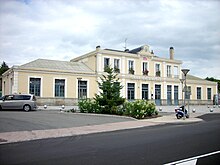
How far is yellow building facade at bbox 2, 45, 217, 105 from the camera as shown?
3531 centimetres

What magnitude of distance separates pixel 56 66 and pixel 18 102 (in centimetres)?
1467

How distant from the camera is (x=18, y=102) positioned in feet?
81.3

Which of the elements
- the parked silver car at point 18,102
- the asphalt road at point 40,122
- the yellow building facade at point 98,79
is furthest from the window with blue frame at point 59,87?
the asphalt road at point 40,122

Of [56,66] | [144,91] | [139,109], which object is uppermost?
[56,66]

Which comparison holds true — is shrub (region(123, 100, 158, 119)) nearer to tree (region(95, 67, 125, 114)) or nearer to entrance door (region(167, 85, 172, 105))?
tree (region(95, 67, 125, 114))

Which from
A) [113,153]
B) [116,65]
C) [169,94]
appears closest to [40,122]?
[113,153]

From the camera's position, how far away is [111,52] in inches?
1654

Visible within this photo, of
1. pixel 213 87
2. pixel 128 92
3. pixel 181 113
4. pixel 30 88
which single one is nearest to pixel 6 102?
pixel 30 88

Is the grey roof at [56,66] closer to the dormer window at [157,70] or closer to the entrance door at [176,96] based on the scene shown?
the dormer window at [157,70]

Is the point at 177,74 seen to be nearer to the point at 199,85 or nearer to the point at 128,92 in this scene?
the point at 199,85

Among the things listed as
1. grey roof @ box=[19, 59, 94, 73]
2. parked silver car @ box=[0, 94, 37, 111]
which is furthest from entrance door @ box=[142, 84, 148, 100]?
parked silver car @ box=[0, 94, 37, 111]

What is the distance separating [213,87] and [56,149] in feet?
183

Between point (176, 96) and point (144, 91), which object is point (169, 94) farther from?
point (144, 91)

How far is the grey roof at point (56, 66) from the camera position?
3616 cm
